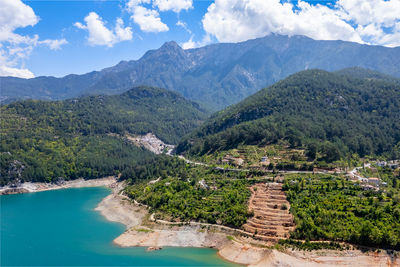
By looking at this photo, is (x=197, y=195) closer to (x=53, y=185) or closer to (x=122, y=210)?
(x=122, y=210)

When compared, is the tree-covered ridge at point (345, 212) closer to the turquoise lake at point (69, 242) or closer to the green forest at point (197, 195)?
the green forest at point (197, 195)

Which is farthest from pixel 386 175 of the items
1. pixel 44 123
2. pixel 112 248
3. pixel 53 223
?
pixel 44 123

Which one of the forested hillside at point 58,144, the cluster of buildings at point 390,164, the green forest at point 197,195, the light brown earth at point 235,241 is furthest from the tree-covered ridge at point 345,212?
the forested hillside at point 58,144

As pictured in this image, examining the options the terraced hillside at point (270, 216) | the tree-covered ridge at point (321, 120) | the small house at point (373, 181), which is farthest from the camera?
the tree-covered ridge at point (321, 120)

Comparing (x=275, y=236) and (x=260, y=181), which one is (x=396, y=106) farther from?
(x=275, y=236)

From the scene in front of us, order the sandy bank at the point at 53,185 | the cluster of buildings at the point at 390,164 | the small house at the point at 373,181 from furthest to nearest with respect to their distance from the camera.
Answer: the sandy bank at the point at 53,185
the cluster of buildings at the point at 390,164
the small house at the point at 373,181

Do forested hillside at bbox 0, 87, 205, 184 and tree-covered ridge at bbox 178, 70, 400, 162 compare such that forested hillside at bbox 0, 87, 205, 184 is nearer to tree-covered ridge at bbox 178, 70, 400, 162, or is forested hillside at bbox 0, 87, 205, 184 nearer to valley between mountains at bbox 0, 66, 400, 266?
valley between mountains at bbox 0, 66, 400, 266

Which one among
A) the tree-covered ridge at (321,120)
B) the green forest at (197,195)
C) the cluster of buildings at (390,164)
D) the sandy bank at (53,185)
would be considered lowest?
the sandy bank at (53,185)
